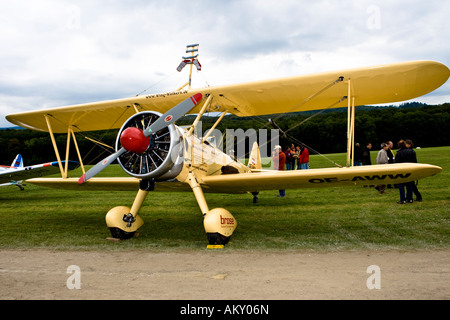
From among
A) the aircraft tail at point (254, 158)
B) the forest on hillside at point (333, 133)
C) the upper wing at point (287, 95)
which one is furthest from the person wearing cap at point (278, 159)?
the forest on hillside at point (333, 133)

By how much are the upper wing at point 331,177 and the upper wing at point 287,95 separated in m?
1.55

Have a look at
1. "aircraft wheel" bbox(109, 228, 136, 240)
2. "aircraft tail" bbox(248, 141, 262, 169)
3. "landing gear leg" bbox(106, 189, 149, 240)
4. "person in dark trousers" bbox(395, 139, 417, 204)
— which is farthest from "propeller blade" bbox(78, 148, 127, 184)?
"person in dark trousers" bbox(395, 139, 417, 204)

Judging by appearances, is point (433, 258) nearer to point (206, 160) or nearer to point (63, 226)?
point (206, 160)

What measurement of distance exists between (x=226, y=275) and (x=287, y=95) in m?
4.06

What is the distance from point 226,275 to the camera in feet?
14.5

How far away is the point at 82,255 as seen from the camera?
5742 mm

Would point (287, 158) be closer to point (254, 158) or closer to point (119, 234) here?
point (254, 158)

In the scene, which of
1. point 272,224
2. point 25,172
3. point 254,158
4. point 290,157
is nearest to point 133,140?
point 272,224

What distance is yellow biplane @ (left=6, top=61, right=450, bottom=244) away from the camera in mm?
5910

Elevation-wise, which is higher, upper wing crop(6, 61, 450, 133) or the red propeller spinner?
upper wing crop(6, 61, 450, 133)

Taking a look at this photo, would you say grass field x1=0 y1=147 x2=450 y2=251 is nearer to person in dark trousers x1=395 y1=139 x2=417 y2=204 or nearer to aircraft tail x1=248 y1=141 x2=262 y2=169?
person in dark trousers x1=395 y1=139 x2=417 y2=204

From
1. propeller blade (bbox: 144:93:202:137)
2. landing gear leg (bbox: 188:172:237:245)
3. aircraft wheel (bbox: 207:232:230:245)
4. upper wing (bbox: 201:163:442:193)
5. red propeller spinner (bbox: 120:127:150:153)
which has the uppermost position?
propeller blade (bbox: 144:93:202:137)

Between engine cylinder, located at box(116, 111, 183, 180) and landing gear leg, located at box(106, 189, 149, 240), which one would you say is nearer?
engine cylinder, located at box(116, 111, 183, 180)

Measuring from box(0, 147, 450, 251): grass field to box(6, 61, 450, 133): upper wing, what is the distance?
2.59 meters
